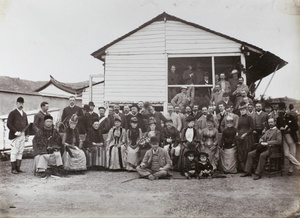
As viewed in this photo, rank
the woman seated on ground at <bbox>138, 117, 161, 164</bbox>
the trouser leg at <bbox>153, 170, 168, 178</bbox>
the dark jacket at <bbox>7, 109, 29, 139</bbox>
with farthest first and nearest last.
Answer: the woman seated on ground at <bbox>138, 117, 161, 164</bbox> < the dark jacket at <bbox>7, 109, 29, 139</bbox> < the trouser leg at <bbox>153, 170, 168, 178</bbox>

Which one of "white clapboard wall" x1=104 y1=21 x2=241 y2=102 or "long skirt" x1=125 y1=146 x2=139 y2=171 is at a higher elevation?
"white clapboard wall" x1=104 y1=21 x2=241 y2=102

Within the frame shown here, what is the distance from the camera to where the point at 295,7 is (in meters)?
4.21

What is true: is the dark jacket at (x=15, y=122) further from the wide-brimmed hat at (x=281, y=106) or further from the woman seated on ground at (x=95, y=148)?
the wide-brimmed hat at (x=281, y=106)

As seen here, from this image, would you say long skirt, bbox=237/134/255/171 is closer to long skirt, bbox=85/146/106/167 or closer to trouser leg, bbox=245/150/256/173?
trouser leg, bbox=245/150/256/173

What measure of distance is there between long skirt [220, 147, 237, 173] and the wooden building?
134 centimetres

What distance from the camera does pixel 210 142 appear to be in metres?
4.59

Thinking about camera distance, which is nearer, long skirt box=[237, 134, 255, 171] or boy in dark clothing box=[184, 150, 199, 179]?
boy in dark clothing box=[184, 150, 199, 179]

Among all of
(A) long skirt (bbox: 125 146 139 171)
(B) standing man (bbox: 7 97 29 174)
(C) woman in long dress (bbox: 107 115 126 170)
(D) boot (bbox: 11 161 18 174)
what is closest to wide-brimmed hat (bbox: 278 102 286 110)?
(A) long skirt (bbox: 125 146 139 171)

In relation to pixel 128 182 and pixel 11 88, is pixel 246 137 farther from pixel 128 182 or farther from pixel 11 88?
pixel 11 88

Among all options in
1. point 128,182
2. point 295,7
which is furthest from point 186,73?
point 128,182

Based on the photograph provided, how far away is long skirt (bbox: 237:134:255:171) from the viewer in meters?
4.43

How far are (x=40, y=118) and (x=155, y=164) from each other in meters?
2.05

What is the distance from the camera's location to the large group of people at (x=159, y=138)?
14.2 ft

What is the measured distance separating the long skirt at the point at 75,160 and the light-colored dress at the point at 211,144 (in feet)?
6.50
